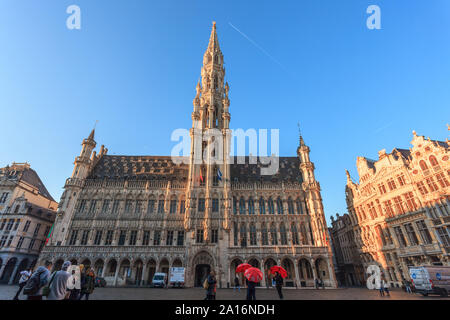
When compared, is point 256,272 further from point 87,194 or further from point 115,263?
point 87,194

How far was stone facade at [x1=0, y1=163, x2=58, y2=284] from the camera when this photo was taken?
33.8 metres

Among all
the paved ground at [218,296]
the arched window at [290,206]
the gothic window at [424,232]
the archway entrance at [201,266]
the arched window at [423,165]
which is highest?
the arched window at [423,165]

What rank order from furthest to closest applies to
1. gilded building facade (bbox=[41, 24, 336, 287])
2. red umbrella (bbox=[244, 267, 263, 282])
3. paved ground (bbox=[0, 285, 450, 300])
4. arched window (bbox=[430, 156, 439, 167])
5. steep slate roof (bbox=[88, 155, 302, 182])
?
steep slate roof (bbox=[88, 155, 302, 182]), gilded building facade (bbox=[41, 24, 336, 287]), arched window (bbox=[430, 156, 439, 167]), paved ground (bbox=[0, 285, 450, 300]), red umbrella (bbox=[244, 267, 263, 282])

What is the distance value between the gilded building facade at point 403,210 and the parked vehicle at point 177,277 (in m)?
29.7

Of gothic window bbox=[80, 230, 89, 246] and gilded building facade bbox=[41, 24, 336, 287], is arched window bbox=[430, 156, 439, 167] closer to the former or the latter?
gilded building facade bbox=[41, 24, 336, 287]

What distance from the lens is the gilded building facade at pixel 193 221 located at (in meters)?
32.0

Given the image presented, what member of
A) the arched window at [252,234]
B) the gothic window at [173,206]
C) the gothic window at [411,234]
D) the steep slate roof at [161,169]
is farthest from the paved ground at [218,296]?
the steep slate roof at [161,169]

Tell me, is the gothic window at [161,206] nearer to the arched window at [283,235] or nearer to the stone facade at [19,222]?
the arched window at [283,235]

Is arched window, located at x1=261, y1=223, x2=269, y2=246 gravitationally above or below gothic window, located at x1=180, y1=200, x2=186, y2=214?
below

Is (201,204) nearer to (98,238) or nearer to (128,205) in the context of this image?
(128,205)

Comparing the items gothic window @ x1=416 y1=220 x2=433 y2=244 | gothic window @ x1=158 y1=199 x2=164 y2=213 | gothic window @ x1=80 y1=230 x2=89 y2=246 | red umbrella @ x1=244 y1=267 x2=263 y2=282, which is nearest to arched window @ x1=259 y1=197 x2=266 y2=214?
gothic window @ x1=158 y1=199 x2=164 y2=213

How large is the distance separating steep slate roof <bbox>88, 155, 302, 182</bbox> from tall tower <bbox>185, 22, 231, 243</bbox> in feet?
12.6

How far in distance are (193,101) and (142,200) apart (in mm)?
23640

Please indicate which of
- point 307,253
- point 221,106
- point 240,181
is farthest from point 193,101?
A: point 307,253
